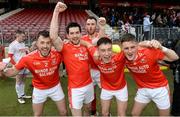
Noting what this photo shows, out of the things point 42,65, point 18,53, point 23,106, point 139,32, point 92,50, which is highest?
point 92,50

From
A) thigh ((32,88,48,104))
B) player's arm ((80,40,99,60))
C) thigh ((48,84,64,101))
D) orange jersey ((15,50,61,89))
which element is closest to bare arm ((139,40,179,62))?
player's arm ((80,40,99,60))

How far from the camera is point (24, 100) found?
348 inches

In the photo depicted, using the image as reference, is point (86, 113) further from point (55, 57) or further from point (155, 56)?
point (155, 56)

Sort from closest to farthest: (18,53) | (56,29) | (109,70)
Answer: (56,29) → (109,70) → (18,53)

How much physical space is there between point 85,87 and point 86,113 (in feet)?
2.60

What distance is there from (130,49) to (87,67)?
896mm

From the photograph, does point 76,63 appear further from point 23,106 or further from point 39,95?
point 23,106

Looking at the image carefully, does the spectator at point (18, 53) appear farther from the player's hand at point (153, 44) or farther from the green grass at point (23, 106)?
the player's hand at point (153, 44)

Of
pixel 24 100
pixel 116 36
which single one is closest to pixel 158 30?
pixel 116 36

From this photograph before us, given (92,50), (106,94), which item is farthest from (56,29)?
(106,94)

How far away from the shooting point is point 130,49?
569 centimetres

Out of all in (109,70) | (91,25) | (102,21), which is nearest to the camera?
(109,70)

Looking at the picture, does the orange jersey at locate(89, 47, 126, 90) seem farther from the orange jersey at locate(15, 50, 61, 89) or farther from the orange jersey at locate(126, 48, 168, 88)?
the orange jersey at locate(15, 50, 61, 89)

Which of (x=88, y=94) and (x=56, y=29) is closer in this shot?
(x=56, y=29)
